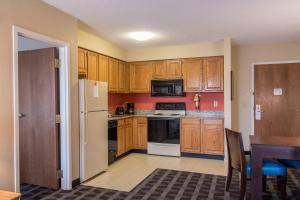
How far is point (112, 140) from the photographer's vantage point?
177 inches

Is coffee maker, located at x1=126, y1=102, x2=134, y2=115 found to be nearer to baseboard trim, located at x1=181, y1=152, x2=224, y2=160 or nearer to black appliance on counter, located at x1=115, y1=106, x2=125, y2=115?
black appliance on counter, located at x1=115, y1=106, x2=125, y2=115

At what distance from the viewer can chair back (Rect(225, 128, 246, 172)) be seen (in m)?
2.67

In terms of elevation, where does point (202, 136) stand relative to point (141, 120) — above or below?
below

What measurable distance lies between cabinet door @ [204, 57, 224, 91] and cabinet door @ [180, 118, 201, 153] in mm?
800

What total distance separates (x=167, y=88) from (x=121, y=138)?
153 centimetres

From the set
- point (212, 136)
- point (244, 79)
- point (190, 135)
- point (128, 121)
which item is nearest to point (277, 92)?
point (244, 79)

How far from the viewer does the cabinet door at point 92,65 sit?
13.6 ft

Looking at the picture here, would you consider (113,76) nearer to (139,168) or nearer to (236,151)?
(139,168)

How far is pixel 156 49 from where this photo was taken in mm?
5438

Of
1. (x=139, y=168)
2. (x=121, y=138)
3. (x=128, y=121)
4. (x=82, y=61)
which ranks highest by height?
(x=82, y=61)

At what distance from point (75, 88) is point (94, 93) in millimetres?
403

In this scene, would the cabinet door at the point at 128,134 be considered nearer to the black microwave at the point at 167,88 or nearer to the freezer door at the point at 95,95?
the black microwave at the point at 167,88

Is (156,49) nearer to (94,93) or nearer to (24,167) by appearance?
(94,93)

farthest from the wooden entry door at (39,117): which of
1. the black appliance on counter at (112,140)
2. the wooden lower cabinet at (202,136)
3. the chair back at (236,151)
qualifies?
the wooden lower cabinet at (202,136)
